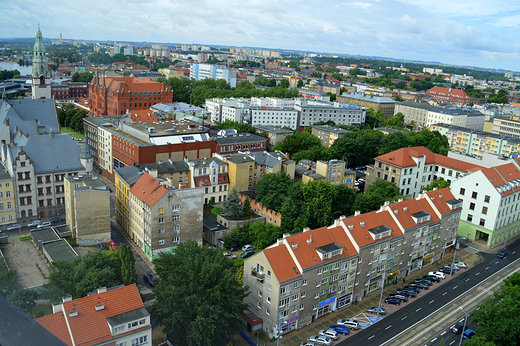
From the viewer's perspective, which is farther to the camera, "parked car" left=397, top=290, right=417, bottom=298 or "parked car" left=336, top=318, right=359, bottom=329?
"parked car" left=397, top=290, right=417, bottom=298

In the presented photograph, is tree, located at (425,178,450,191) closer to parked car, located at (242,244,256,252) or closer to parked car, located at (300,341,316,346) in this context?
parked car, located at (242,244,256,252)

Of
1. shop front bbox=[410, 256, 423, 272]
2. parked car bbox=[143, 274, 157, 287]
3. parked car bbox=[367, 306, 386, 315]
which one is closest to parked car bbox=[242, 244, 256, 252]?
parked car bbox=[143, 274, 157, 287]

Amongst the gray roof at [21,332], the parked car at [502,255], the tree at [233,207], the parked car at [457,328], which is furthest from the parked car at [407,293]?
the gray roof at [21,332]

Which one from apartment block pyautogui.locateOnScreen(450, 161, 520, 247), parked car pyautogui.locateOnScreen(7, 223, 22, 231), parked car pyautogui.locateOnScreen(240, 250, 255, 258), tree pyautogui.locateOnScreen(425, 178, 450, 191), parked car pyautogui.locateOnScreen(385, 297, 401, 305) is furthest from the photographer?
tree pyautogui.locateOnScreen(425, 178, 450, 191)

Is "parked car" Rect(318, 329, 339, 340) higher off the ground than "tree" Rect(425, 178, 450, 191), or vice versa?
"tree" Rect(425, 178, 450, 191)

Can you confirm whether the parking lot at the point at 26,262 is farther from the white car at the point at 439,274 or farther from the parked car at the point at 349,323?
the white car at the point at 439,274

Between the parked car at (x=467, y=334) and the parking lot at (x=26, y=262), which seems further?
the parking lot at (x=26, y=262)

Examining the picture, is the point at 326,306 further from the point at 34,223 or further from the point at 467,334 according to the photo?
the point at 34,223

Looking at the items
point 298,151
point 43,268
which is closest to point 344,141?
point 298,151
